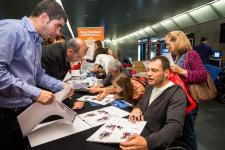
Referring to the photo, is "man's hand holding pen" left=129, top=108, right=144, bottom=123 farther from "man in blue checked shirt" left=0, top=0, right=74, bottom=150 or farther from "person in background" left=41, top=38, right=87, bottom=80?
"person in background" left=41, top=38, right=87, bottom=80

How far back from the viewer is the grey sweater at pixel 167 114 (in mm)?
1254

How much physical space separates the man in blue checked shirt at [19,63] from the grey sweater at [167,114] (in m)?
0.71

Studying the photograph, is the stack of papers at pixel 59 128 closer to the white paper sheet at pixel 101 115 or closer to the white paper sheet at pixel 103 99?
the white paper sheet at pixel 101 115

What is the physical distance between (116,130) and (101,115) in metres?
0.35

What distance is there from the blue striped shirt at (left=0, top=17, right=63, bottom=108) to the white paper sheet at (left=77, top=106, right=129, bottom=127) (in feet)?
1.43

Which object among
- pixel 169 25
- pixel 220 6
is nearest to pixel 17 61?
pixel 220 6

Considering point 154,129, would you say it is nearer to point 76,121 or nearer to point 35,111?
point 76,121

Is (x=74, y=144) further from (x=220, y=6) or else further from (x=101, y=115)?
(x=220, y=6)

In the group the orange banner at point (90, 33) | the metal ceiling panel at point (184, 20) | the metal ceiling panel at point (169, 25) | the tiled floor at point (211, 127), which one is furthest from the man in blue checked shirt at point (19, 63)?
the metal ceiling panel at point (169, 25)

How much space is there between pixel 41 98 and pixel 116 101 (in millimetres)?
Result: 964

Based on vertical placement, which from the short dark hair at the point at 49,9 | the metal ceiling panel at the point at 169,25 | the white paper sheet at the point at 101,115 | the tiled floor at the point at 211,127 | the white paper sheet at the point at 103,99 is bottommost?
the tiled floor at the point at 211,127

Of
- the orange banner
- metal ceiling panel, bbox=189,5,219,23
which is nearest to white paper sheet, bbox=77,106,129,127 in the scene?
the orange banner

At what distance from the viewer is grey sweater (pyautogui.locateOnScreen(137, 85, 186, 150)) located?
1.25 m

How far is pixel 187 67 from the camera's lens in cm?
212
